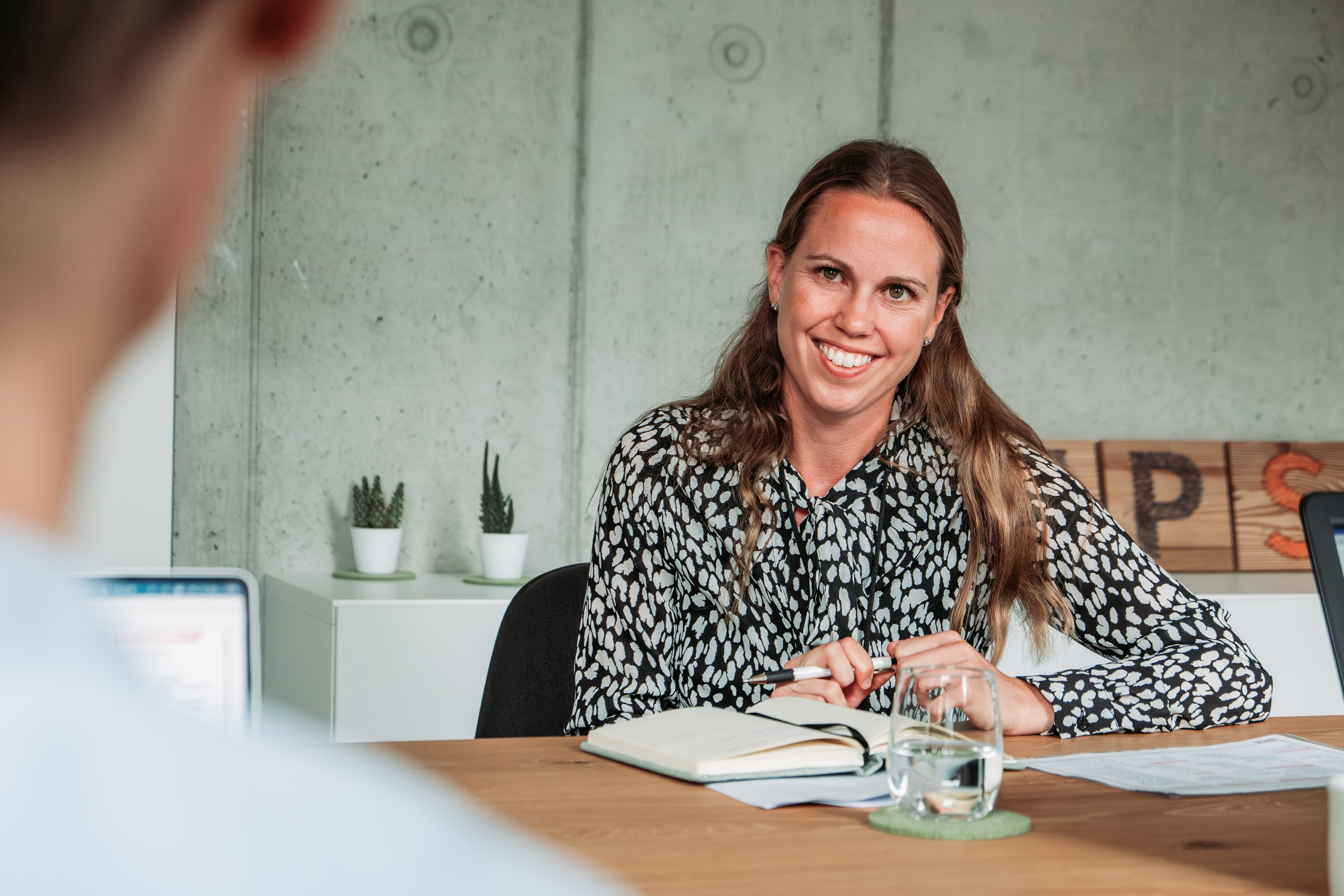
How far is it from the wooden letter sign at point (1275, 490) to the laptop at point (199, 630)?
3626 mm

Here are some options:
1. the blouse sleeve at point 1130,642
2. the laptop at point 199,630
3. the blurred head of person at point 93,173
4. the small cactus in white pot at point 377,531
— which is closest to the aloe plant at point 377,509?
the small cactus in white pot at point 377,531

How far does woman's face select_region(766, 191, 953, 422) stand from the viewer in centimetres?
193

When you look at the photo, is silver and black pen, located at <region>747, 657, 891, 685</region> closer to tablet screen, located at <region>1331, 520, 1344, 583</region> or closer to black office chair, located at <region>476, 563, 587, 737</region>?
black office chair, located at <region>476, 563, 587, 737</region>

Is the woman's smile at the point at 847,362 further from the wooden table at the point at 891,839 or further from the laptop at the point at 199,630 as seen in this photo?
the laptop at the point at 199,630

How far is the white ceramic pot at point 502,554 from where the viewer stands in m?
3.31

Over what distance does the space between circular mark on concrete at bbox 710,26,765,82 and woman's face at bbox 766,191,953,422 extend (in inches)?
77.6

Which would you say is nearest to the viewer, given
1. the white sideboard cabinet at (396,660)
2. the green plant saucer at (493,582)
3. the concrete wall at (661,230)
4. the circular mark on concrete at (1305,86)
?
the white sideboard cabinet at (396,660)

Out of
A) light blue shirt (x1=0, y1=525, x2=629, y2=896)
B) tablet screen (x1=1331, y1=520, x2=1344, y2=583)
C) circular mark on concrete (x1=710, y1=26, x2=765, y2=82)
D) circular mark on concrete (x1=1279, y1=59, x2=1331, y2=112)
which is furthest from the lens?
circular mark on concrete (x1=1279, y1=59, x2=1331, y2=112)

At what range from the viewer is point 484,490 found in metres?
3.40

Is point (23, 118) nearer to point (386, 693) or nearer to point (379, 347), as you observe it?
point (386, 693)

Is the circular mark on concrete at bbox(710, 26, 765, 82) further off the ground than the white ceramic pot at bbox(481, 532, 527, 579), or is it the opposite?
the circular mark on concrete at bbox(710, 26, 765, 82)

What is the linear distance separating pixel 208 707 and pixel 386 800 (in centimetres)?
76

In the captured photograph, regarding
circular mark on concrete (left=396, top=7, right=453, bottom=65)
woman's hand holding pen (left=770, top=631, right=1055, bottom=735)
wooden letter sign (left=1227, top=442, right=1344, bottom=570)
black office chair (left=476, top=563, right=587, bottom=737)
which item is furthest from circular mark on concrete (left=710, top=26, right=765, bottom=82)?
woman's hand holding pen (left=770, top=631, right=1055, bottom=735)

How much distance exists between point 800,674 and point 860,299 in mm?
651
